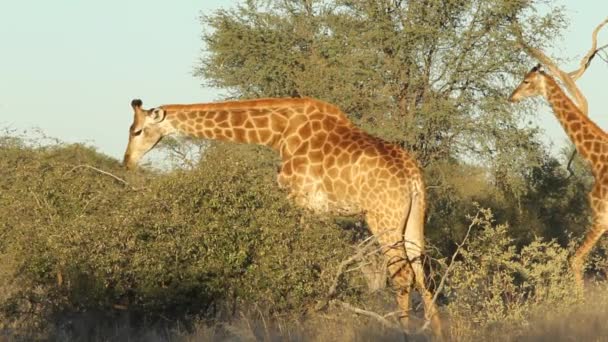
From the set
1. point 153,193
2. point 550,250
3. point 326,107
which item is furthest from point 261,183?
point 550,250

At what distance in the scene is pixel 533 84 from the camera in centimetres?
1470

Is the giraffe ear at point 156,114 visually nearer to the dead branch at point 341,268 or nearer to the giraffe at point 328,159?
the giraffe at point 328,159

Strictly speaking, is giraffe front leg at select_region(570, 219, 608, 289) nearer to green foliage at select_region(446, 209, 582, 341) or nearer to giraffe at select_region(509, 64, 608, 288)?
giraffe at select_region(509, 64, 608, 288)

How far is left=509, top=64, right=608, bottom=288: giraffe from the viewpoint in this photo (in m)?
13.2

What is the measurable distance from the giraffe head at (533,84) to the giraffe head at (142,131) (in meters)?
5.22

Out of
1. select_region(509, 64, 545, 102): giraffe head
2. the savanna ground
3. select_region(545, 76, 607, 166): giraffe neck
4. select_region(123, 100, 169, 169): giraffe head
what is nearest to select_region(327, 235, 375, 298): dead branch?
the savanna ground

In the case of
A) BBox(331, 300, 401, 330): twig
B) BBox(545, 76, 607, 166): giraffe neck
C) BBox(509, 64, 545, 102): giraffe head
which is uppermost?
BBox(509, 64, 545, 102): giraffe head

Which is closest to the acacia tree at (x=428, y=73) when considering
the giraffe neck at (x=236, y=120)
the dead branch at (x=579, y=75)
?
the dead branch at (x=579, y=75)

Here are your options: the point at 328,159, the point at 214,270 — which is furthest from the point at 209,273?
the point at 328,159

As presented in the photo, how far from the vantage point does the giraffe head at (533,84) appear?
1465 cm

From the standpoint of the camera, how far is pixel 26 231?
1016cm

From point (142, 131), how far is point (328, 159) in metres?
1.84

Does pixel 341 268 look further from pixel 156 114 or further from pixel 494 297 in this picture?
pixel 156 114

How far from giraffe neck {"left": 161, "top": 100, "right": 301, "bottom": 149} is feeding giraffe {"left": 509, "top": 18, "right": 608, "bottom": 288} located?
381cm
